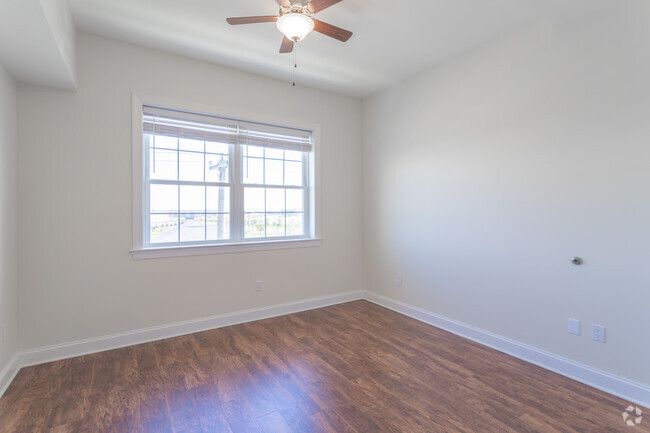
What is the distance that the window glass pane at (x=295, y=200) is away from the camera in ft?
12.9

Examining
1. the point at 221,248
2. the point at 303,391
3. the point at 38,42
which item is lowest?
the point at 303,391

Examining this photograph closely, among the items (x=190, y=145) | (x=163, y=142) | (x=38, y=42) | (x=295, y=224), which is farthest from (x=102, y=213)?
(x=295, y=224)

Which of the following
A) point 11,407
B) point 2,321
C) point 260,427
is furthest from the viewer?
point 2,321

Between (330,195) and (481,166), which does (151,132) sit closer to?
(330,195)

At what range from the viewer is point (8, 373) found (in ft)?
7.42

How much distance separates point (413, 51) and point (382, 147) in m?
1.26

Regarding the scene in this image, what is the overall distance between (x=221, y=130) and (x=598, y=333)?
3697mm

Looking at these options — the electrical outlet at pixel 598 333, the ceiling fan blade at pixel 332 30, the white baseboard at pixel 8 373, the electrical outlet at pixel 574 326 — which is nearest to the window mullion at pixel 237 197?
the ceiling fan blade at pixel 332 30

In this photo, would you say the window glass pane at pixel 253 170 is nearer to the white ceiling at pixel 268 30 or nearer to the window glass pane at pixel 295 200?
the window glass pane at pixel 295 200

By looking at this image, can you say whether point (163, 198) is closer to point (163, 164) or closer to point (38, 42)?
point (163, 164)

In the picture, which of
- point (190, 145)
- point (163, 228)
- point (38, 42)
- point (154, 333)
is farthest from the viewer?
point (190, 145)

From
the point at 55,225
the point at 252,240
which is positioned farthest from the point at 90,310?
the point at 252,240

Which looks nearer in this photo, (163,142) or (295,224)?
(163,142)

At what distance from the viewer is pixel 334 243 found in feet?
13.7
